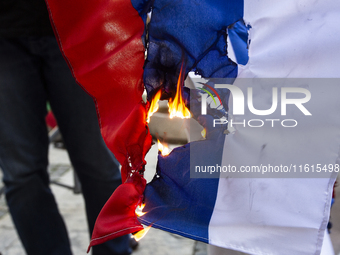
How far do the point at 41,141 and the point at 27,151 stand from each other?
0.20ft

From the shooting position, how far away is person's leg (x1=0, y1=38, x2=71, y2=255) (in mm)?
1013

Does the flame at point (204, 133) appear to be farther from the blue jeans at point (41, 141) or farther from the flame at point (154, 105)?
the blue jeans at point (41, 141)

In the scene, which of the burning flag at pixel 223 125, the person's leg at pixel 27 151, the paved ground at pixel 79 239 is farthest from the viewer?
the paved ground at pixel 79 239

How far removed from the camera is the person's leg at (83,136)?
104 centimetres

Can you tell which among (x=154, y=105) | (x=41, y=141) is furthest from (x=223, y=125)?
(x=41, y=141)

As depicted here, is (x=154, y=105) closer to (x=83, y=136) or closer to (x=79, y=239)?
(x=83, y=136)

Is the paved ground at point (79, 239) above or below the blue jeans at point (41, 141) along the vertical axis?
below

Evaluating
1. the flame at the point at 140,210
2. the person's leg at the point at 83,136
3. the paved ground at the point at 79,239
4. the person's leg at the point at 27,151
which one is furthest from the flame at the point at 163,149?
the paved ground at the point at 79,239

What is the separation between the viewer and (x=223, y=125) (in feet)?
2.11

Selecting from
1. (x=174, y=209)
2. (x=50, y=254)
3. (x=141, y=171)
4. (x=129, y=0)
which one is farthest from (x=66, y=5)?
(x=50, y=254)

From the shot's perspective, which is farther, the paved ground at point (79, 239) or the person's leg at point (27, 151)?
the paved ground at point (79, 239)

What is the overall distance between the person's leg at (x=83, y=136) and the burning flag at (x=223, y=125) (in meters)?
0.36

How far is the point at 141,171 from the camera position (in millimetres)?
696

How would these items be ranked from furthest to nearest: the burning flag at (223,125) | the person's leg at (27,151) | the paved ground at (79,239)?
1. the paved ground at (79,239)
2. the person's leg at (27,151)
3. the burning flag at (223,125)
